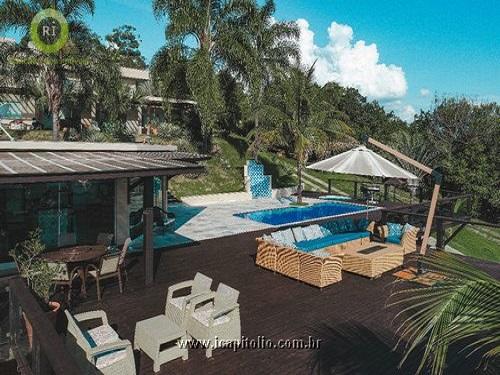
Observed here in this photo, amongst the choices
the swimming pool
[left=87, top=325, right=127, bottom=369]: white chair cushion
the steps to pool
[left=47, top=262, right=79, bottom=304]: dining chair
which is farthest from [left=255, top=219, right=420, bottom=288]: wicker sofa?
the steps to pool

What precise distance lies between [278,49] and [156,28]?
8.87m

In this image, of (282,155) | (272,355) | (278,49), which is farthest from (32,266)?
(282,155)

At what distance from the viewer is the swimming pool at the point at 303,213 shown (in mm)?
19281

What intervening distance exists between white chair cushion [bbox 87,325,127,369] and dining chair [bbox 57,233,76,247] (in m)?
6.10

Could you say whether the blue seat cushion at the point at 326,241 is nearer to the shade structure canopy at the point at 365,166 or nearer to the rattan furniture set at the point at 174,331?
the shade structure canopy at the point at 365,166

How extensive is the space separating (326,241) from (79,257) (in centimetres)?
713

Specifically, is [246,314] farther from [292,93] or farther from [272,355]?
[292,93]

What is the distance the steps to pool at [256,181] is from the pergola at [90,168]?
12022 millimetres

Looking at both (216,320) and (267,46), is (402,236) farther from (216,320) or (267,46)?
(267,46)

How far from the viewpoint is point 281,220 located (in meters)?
19.7

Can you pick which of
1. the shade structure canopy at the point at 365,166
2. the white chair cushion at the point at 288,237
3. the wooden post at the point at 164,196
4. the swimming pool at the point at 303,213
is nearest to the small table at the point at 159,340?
the white chair cushion at the point at 288,237

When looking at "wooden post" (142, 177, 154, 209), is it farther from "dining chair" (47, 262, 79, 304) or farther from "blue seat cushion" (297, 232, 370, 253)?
"blue seat cushion" (297, 232, 370, 253)

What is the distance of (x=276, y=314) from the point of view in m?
7.61

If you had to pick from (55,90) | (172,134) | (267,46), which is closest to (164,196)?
(55,90)
